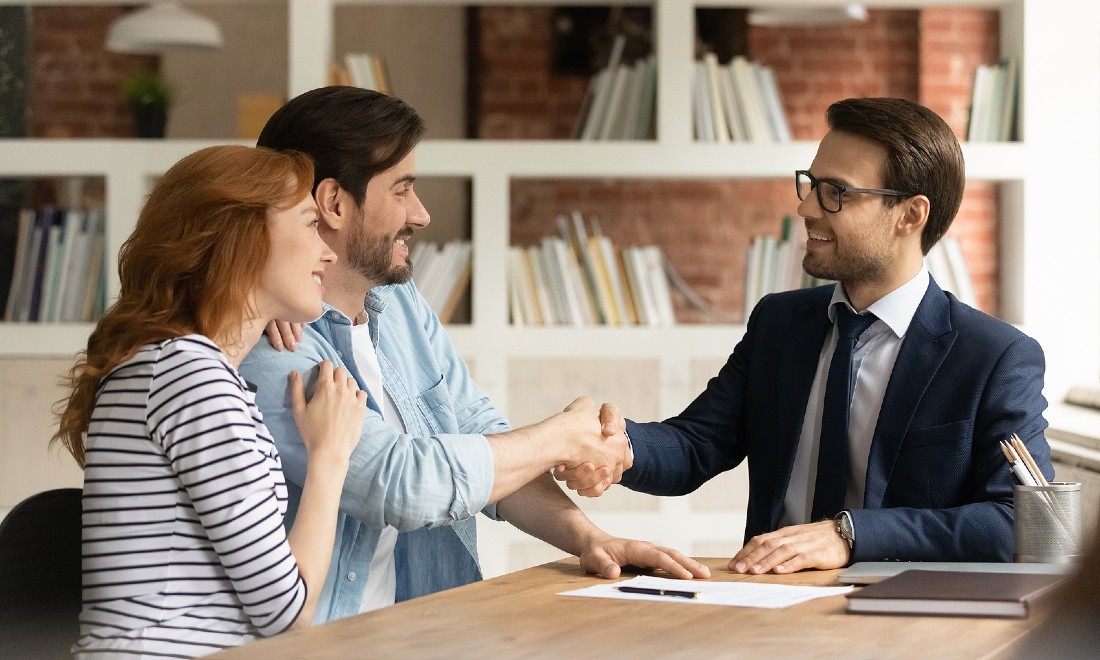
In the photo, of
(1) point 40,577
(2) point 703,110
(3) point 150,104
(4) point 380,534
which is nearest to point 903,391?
(4) point 380,534

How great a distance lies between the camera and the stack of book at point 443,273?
3.79 m

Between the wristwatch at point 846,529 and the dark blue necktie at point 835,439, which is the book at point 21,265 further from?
the wristwatch at point 846,529

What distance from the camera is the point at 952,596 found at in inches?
54.7

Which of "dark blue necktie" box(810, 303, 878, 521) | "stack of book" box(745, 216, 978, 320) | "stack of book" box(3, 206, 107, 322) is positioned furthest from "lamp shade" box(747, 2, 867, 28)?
"dark blue necktie" box(810, 303, 878, 521)

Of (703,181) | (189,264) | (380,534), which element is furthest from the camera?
(703,181)

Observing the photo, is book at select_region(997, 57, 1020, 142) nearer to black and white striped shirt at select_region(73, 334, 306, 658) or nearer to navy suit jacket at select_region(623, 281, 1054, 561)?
navy suit jacket at select_region(623, 281, 1054, 561)

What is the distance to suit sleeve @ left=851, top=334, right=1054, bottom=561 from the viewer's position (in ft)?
6.02

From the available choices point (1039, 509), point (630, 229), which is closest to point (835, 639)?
point (1039, 509)

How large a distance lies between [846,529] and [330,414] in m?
0.79

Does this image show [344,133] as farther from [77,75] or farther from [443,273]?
[77,75]

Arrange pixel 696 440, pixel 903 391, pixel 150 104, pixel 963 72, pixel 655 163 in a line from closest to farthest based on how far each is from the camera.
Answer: pixel 903 391 < pixel 696 440 < pixel 655 163 < pixel 150 104 < pixel 963 72

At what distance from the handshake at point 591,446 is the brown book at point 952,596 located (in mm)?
653

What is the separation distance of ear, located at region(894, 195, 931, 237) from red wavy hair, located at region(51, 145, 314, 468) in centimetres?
→ 115

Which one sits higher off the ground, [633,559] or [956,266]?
[956,266]
